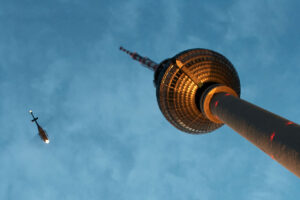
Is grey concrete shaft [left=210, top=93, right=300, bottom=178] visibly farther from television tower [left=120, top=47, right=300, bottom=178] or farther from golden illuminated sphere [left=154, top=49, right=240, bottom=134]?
golden illuminated sphere [left=154, top=49, right=240, bottom=134]

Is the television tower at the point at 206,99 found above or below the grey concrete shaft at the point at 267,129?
above

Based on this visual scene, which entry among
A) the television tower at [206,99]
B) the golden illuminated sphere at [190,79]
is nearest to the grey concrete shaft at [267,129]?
the television tower at [206,99]

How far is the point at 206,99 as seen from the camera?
3183cm

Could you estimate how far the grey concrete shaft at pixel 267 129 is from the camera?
15.4 m

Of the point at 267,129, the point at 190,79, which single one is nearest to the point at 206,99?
the point at 190,79

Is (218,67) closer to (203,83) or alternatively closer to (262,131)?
(203,83)

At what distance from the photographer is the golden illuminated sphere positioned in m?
37.2

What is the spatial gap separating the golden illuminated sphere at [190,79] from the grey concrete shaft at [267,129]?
412 inches

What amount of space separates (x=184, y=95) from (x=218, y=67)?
734 centimetres

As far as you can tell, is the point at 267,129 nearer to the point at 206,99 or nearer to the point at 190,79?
the point at 206,99

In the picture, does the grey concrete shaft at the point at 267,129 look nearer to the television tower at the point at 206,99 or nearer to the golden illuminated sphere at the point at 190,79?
the television tower at the point at 206,99

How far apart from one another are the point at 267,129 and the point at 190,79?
20181 millimetres

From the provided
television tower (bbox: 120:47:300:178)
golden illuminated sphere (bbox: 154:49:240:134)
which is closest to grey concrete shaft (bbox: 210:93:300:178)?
television tower (bbox: 120:47:300:178)

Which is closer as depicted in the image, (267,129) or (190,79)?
(267,129)
